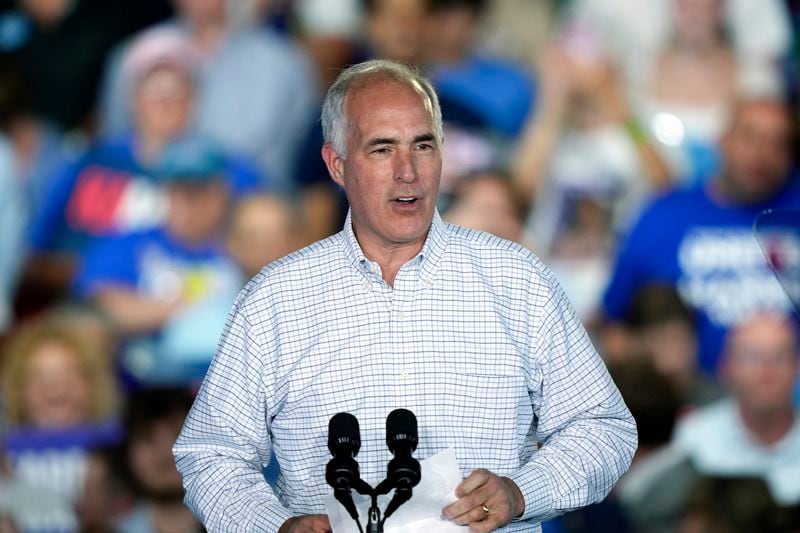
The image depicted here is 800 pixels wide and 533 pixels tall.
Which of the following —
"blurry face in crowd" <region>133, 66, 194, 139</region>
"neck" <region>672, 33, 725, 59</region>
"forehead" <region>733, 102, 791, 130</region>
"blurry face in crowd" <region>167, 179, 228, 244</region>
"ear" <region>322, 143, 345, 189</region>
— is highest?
"neck" <region>672, 33, 725, 59</region>

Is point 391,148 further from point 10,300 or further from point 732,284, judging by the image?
point 10,300

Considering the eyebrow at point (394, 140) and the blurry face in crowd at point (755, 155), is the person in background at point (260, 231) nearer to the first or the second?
the blurry face in crowd at point (755, 155)

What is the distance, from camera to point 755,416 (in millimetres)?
5551

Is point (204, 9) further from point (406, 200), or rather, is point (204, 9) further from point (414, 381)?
point (414, 381)

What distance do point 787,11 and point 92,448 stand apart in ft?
10.6

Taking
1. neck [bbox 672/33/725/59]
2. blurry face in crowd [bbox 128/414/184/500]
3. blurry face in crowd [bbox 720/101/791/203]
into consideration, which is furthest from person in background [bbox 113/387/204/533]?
neck [bbox 672/33/725/59]

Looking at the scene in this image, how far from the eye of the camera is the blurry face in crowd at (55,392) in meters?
5.61

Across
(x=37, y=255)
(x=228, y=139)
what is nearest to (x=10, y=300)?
(x=37, y=255)

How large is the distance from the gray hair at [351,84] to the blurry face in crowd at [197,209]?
3.07 metres

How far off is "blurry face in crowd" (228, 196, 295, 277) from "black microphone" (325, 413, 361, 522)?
346 centimetres

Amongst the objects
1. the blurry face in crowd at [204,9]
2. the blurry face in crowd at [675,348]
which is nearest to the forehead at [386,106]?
the blurry face in crowd at [675,348]

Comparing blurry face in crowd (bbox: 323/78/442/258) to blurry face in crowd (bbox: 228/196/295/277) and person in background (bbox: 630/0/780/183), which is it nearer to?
blurry face in crowd (bbox: 228/196/295/277)

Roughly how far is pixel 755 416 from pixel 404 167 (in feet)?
10.8

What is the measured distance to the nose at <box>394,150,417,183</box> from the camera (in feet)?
8.54
